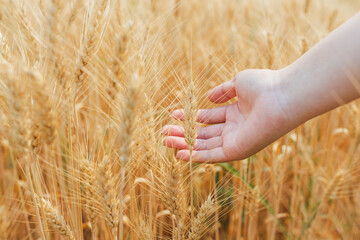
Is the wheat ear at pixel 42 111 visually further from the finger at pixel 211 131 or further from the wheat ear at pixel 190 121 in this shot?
the finger at pixel 211 131

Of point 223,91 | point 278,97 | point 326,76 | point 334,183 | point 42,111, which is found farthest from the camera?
point 334,183

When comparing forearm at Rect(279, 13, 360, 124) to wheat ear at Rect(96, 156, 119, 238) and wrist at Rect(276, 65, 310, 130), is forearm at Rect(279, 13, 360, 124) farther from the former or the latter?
wheat ear at Rect(96, 156, 119, 238)

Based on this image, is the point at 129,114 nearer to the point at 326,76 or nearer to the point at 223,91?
the point at 223,91

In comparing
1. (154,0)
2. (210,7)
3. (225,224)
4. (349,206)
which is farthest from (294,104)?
(210,7)

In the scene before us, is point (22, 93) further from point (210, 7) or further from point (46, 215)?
point (210, 7)

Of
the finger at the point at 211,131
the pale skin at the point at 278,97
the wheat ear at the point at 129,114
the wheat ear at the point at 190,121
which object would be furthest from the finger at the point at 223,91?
the wheat ear at the point at 129,114

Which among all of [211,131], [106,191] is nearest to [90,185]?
[106,191]

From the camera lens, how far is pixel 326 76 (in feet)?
3.75

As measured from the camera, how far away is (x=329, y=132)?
85.0 inches

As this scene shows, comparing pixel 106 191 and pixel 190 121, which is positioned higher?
pixel 190 121

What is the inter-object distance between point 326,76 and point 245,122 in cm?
35

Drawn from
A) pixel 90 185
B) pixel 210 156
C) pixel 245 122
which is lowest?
pixel 90 185

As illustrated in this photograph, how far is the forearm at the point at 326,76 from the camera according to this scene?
3.59 ft

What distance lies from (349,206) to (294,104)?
3.52ft
